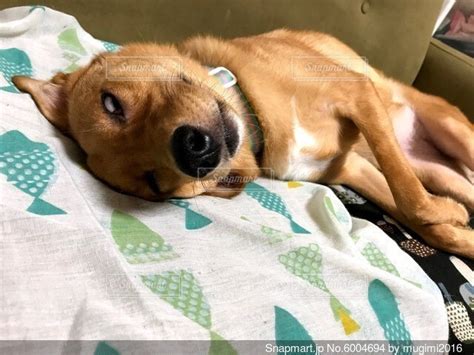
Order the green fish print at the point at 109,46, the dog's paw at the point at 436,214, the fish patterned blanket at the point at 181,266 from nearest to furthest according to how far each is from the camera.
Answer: the fish patterned blanket at the point at 181,266 < the dog's paw at the point at 436,214 < the green fish print at the point at 109,46

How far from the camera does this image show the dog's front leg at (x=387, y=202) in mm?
1429

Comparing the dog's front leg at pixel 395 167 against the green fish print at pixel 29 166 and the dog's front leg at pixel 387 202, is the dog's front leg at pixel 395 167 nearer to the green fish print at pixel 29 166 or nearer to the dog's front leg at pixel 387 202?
the dog's front leg at pixel 387 202

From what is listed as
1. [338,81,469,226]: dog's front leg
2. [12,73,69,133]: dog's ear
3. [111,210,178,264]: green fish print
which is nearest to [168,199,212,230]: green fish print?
[111,210,178,264]: green fish print

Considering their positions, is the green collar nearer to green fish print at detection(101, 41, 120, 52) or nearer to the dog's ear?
the dog's ear

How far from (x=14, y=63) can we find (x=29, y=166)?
617mm

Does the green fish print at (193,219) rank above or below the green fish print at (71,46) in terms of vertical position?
below

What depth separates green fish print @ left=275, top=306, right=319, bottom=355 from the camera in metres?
0.91

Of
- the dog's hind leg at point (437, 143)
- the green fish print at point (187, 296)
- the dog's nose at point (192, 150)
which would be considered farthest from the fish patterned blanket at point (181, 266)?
the dog's hind leg at point (437, 143)

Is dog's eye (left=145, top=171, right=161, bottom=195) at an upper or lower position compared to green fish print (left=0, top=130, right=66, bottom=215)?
lower

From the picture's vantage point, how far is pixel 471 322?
1.17m

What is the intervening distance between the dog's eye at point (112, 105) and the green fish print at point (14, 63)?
323mm

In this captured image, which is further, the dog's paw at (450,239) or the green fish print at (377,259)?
the dog's paw at (450,239)

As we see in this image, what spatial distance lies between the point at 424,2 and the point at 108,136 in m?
1.72

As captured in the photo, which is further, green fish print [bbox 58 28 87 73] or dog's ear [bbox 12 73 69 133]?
green fish print [bbox 58 28 87 73]
